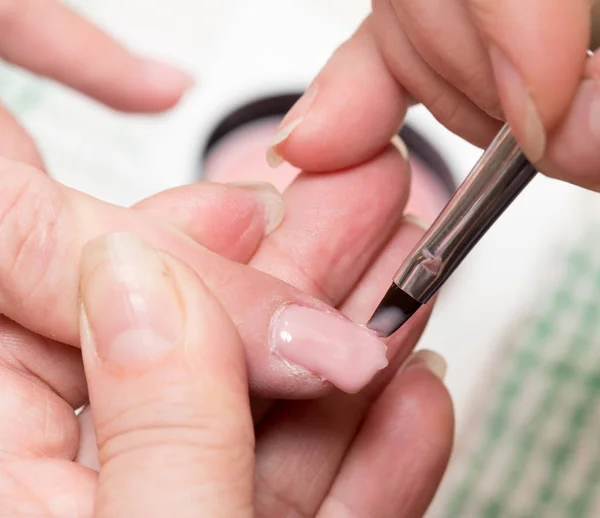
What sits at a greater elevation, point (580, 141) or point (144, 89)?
point (580, 141)

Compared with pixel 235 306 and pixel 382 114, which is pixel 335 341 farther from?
pixel 382 114

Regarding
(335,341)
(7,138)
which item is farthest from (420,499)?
(7,138)

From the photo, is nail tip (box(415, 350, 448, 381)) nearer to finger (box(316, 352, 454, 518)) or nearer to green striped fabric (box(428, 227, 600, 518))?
finger (box(316, 352, 454, 518))

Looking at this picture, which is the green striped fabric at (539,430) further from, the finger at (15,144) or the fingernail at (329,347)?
the finger at (15,144)

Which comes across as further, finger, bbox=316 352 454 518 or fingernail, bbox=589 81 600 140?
finger, bbox=316 352 454 518

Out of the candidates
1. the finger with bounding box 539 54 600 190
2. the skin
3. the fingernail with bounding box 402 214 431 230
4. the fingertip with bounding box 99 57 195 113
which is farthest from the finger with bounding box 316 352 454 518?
the fingertip with bounding box 99 57 195 113

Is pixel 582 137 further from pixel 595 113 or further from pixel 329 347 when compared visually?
pixel 329 347

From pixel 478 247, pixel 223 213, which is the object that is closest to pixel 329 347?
pixel 223 213
